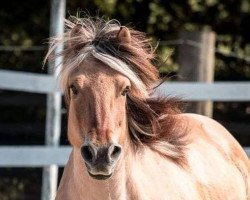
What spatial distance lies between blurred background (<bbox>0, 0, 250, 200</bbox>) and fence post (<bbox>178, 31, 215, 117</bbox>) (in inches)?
32.5

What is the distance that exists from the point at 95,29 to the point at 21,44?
6440 millimetres

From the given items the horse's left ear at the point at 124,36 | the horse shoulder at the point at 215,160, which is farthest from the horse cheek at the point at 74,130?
the horse shoulder at the point at 215,160

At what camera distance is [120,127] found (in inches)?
174

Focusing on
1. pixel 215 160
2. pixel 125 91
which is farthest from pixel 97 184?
pixel 215 160

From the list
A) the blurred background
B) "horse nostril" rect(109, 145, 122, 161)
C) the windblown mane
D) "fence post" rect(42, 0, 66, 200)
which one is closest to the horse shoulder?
the windblown mane

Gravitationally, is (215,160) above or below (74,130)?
below

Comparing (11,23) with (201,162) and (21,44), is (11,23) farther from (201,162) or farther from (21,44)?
(201,162)

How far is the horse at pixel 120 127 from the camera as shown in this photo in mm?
4281

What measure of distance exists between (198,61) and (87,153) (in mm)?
3632

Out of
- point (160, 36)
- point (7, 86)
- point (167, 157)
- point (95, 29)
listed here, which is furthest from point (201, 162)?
point (160, 36)

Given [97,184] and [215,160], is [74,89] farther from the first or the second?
[215,160]

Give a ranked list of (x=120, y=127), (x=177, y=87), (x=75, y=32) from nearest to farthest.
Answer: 1. (x=120, y=127)
2. (x=75, y=32)
3. (x=177, y=87)

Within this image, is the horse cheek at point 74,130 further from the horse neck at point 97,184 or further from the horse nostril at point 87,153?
the horse nostril at point 87,153

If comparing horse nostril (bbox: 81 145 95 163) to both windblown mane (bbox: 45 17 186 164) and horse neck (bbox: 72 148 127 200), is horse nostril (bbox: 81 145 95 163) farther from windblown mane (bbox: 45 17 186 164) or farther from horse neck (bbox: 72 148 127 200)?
windblown mane (bbox: 45 17 186 164)
